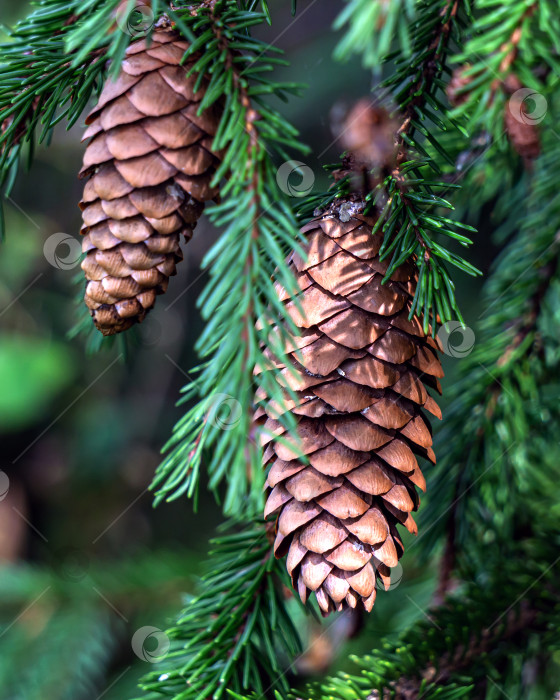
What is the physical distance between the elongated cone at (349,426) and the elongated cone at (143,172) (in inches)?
4.0

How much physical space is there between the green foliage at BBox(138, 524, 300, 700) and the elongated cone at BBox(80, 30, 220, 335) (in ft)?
0.84

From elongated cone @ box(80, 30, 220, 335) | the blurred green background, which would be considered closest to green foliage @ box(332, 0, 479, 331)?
elongated cone @ box(80, 30, 220, 335)

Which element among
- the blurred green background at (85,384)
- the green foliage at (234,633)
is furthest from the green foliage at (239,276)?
the blurred green background at (85,384)

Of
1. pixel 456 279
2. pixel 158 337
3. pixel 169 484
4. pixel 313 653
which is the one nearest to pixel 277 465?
pixel 169 484

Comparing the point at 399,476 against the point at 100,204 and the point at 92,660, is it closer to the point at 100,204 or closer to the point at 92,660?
the point at 100,204

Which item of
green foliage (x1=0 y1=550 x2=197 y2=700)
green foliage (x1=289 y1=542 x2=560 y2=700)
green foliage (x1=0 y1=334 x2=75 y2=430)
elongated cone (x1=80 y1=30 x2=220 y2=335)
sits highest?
green foliage (x1=0 y1=334 x2=75 y2=430)

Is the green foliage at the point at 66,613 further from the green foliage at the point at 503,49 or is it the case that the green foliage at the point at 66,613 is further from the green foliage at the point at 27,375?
the green foliage at the point at 503,49

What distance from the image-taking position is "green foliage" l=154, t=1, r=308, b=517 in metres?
0.33

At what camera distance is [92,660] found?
1.10 meters

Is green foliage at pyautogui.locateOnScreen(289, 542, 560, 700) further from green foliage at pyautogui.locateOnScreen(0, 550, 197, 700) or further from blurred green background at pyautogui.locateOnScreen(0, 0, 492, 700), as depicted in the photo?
blurred green background at pyautogui.locateOnScreen(0, 0, 492, 700)

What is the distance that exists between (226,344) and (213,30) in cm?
23

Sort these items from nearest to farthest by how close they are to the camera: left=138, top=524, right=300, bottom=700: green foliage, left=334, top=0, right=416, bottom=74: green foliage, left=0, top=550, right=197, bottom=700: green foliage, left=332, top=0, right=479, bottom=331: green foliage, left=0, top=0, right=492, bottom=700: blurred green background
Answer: left=334, top=0, right=416, bottom=74: green foliage < left=332, top=0, right=479, bottom=331: green foliage < left=138, top=524, right=300, bottom=700: green foliage < left=0, top=550, right=197, bottom=700: green foliage < left=0, top=0, right=492, bottom=700: blurred green background

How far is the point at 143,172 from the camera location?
0.45 meters

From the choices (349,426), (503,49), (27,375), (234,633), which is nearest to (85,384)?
(27,375)
